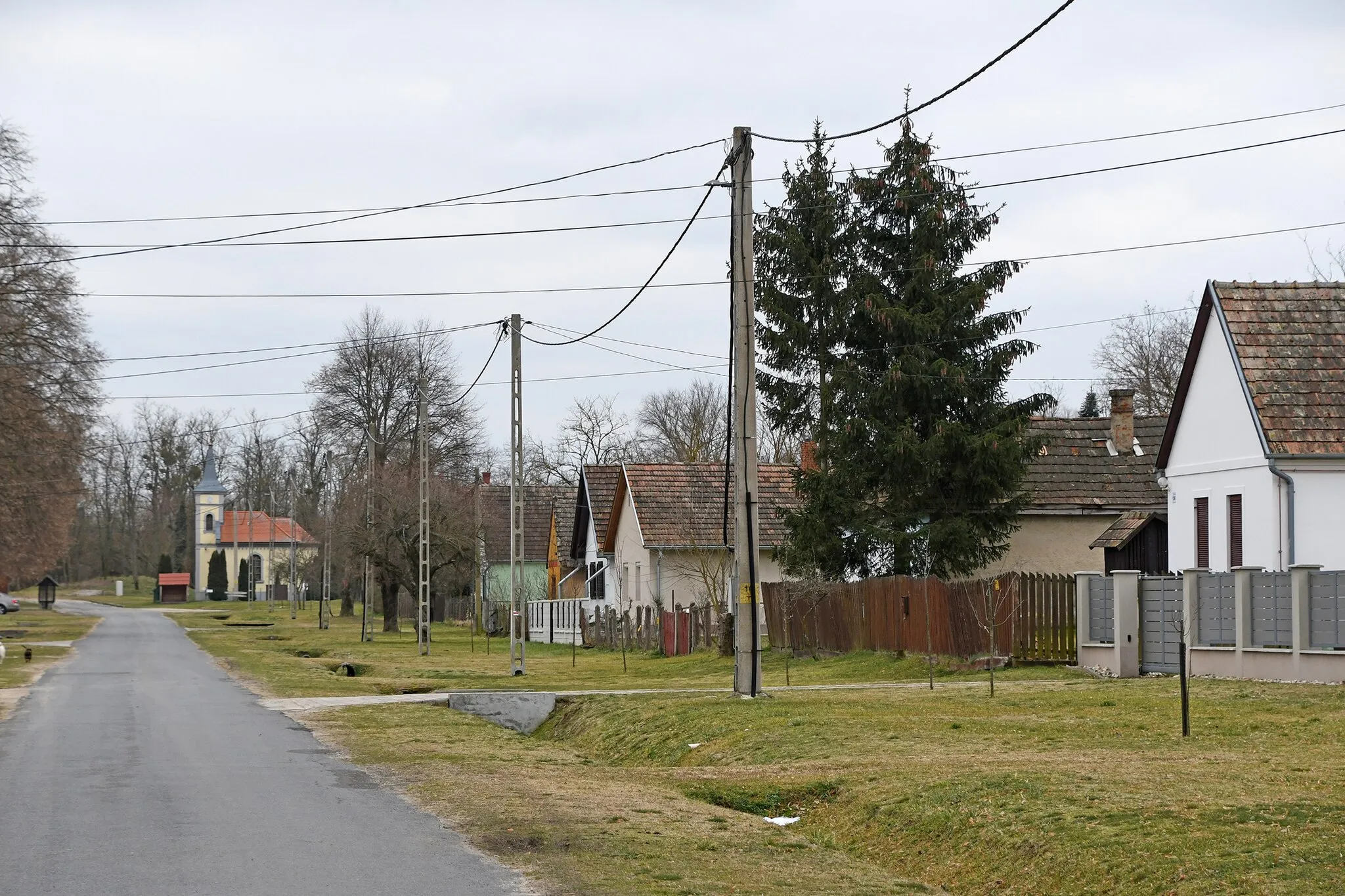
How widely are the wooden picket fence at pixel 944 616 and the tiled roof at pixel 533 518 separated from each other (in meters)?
29.8

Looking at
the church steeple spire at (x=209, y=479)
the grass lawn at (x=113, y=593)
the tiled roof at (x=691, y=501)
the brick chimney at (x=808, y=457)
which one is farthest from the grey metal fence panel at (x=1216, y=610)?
the church steeple spire at (x=209, y=479)

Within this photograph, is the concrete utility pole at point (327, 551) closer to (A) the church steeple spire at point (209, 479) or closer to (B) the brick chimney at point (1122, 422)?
(B) the brick chimney at point (1122, 422)

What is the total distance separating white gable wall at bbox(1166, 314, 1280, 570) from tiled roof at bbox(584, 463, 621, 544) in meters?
27.5

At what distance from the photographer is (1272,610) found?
22.5 metres

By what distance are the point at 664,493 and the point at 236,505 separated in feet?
290

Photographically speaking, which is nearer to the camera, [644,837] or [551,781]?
[644,837]

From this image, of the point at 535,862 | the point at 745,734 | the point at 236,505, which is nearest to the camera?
the point at 535,862

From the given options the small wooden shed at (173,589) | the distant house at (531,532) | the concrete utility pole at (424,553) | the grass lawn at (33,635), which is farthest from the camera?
the small wooden shed at (173,589)

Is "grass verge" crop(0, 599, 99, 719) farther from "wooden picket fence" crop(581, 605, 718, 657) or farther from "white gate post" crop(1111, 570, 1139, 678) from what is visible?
"white gate post" crop(1111, 570, 1139, 678)

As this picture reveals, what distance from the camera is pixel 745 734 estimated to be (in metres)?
17.6

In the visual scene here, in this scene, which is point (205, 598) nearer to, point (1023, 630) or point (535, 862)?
point (1023, 630)

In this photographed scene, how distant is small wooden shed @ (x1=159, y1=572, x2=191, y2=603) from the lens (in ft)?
408

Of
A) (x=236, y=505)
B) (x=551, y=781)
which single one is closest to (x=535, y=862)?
(x=551, y=781)

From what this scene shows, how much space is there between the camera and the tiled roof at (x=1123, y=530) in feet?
128
